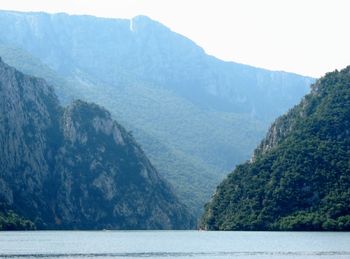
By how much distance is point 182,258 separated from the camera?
103 metres

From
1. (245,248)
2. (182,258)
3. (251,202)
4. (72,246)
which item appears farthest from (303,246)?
(251,202)

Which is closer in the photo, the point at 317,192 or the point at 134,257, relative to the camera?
the point at 134,257

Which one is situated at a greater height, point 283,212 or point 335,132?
point 335,132

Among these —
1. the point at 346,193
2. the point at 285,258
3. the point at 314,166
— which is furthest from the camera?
the point at 314,166

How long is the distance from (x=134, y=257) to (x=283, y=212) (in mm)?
85637

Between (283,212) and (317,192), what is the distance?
927 cm

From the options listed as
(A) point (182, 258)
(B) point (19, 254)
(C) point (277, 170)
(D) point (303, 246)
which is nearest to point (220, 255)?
(A) point (182, 258)

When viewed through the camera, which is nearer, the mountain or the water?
the water

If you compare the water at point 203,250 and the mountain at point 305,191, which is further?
the mountain at point 305,191

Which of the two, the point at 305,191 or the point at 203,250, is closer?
the point at 203,250

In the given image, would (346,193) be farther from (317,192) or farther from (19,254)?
(19,254)

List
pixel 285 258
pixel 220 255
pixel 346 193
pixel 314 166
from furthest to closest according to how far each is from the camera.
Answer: pixel 314 166, pixel 346 193, pixel 220 255, pixel 285 258

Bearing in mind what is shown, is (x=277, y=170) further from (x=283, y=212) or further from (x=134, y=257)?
(x=134, y=257)

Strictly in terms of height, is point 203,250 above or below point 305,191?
above
